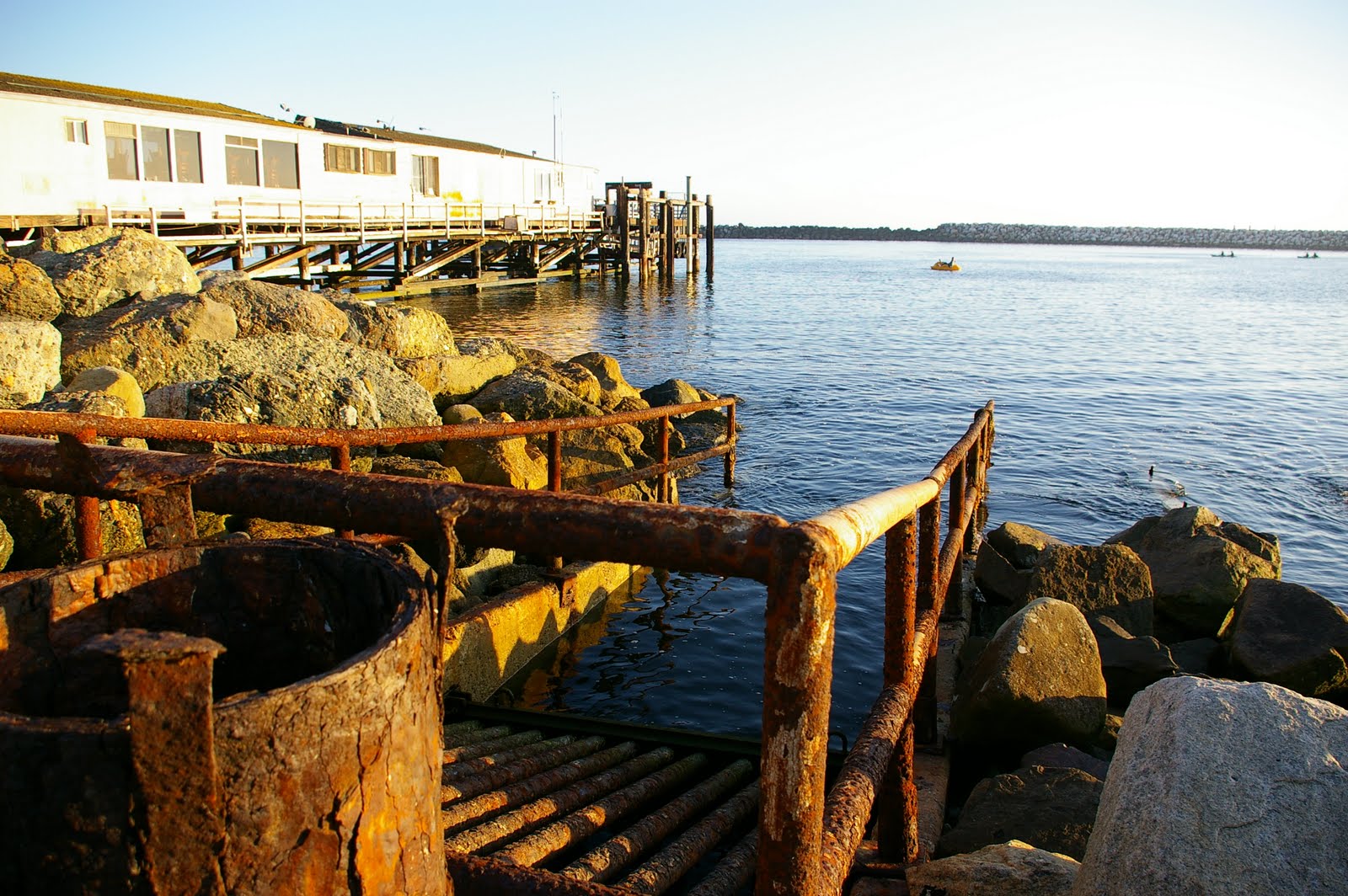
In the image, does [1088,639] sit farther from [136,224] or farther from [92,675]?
[136,224]

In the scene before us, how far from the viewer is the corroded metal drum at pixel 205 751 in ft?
3.11

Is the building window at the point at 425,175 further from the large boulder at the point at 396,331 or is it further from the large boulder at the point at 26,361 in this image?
the large boulder at the point at 26,361

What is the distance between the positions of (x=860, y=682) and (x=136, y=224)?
74.9 ft

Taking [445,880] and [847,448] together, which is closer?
[445,880]

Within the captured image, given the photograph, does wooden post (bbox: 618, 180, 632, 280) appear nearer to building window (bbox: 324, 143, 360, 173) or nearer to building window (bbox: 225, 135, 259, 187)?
building window (bbox: 324, 143, 360, 173)

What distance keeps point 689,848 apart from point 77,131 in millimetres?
25998

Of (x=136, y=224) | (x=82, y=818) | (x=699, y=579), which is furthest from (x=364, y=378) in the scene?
(x=136, y=224)

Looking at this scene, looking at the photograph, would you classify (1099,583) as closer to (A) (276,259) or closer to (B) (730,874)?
(B) (730,874)

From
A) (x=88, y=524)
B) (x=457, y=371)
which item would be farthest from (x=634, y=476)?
(x=88, y=524)

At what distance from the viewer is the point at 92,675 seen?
1377 millimetres

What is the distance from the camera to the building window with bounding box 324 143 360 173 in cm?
3092

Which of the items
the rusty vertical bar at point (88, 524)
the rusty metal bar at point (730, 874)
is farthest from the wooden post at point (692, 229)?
the rusty vertical bar at point (88, 524)

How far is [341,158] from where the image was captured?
31.7 m

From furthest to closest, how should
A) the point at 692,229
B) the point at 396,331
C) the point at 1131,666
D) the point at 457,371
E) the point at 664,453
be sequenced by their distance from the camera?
the point at 692,229 < the point at 396,331 < the point at 457,371 < the point at 664,453 < the point at 1131,666
